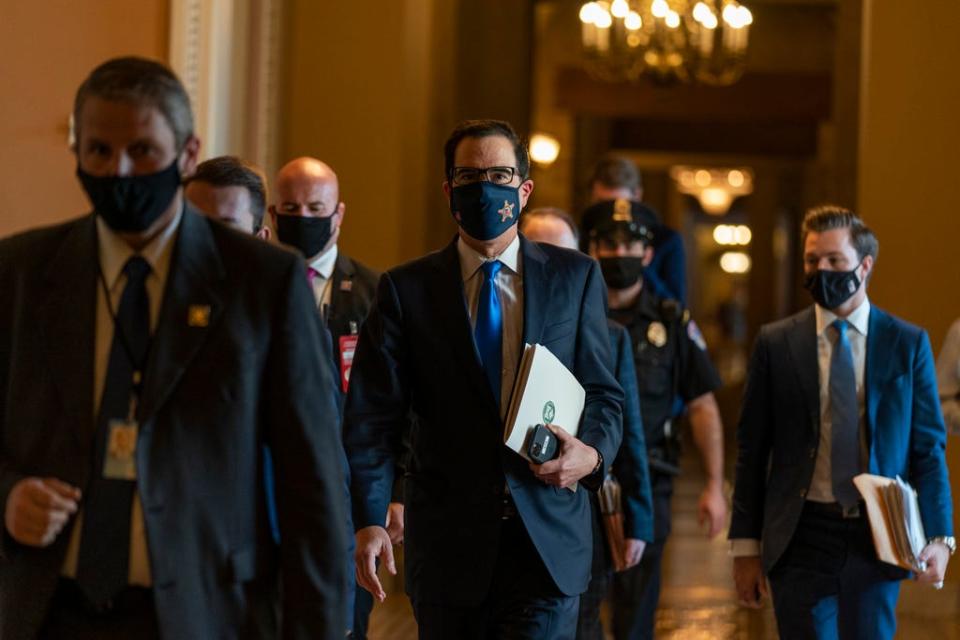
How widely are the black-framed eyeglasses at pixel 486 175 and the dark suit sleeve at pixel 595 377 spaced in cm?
31

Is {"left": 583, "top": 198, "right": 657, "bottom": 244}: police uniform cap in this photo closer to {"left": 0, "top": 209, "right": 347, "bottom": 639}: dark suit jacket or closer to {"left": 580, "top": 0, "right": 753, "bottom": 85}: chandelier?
{"left": 0, "top": 209, "right": 347, "bottom": 639}: dark suit jacket

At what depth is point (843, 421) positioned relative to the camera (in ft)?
15.5

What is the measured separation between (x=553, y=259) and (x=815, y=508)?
1341 mm

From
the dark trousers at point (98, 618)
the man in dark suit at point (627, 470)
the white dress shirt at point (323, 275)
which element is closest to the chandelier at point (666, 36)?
the man in dark suit at point (627, 470)

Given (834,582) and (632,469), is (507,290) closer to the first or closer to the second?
(632,469)

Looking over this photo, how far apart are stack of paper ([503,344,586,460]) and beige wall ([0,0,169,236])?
289 centimetres

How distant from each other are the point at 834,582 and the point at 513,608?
130cm

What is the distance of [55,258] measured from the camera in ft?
8.69

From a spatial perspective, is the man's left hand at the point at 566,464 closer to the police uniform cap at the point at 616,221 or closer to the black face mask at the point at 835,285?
the black face mask at the point at 835,285

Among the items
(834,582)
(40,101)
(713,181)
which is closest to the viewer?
(834,582)

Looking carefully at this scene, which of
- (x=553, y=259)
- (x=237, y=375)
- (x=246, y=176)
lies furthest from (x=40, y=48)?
(x=237, y=375)

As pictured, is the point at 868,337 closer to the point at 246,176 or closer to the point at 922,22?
the point at 246,176

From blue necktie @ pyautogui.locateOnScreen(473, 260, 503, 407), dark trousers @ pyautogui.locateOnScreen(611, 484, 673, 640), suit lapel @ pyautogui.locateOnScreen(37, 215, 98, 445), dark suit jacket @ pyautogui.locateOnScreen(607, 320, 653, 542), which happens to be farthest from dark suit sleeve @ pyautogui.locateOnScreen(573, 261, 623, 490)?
dark trousers @ pyautogui.locateOnScreen(611, 484, 673, 640)

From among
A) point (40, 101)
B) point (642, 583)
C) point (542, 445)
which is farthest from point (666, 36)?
point (542, 445)
